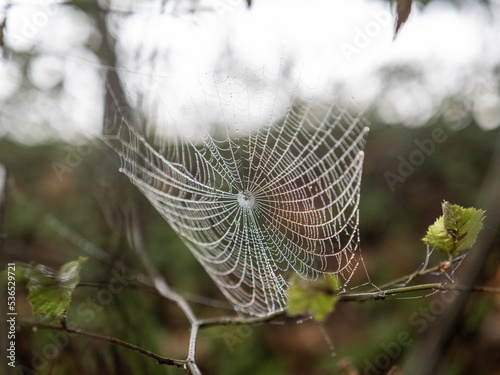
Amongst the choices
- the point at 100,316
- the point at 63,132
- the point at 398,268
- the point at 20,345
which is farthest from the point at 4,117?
the point at 398,268

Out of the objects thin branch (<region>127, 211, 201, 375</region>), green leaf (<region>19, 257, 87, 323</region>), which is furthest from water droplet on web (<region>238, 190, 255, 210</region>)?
green leaf (<region>19, 257, 87, 323</region>)
